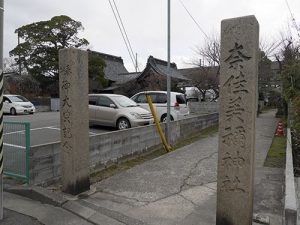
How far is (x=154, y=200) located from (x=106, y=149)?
7.73 feet

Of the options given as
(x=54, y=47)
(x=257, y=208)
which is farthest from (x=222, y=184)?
(x=54, y=47)

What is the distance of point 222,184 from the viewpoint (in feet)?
11.2

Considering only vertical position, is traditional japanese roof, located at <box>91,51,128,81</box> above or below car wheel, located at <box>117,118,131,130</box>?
above

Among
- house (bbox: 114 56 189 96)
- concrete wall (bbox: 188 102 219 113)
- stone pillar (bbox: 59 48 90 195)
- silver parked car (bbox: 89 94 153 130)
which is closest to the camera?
stone pillar (bbox: 59 48 90 195)

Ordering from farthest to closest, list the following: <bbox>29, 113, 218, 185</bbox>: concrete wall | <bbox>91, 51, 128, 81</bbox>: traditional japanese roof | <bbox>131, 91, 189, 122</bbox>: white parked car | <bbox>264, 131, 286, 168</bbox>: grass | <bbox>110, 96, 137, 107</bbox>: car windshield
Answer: <bbox>91, 51, 128, 81</bbox>: traditional japanese roof → <bbox>131, 91, 189, 122</bbox>: white parked car → <bbox>110, 96, 137, 107</bbox>: car windshield → <bbox>264, 131, 286, 168</bbox>: grass → <bbox>29, 113, 218, 185</bbox>: concrete wall

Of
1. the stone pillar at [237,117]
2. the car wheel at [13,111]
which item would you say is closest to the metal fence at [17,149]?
the stone pillar at [237,117]

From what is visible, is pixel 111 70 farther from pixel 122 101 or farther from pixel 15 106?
pixel 122 101

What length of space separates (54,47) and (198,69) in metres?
14.1

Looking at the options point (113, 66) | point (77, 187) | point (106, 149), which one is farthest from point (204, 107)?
point (77, 187)

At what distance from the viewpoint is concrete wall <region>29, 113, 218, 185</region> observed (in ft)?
16.1

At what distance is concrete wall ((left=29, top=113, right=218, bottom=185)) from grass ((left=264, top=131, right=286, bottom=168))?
341 centimetres

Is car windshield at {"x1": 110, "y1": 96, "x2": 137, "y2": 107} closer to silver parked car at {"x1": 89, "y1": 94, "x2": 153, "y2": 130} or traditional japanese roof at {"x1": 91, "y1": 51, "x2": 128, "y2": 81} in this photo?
silver parked car at {"x1": 89, "y1": 94, "x2": 153, "y2": 130}

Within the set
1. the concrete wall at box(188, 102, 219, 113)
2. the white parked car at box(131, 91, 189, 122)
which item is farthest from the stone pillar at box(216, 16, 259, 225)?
the concrete wall at box(188, 102, 219, 113)

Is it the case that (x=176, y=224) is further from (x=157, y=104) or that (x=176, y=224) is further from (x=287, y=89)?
(x=287, y=89)
